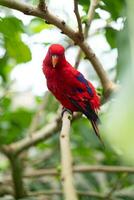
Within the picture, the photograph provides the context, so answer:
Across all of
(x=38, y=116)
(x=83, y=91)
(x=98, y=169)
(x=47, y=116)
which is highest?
(x=47, y=116)

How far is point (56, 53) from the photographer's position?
3.21ft

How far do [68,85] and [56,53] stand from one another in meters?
0.09

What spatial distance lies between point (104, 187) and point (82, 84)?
1022mm

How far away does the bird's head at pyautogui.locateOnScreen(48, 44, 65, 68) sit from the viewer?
38.0 inches

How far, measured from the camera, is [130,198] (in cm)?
131

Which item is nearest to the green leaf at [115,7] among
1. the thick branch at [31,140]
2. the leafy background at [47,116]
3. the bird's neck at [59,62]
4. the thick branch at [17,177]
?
the leafy background at [47,116]

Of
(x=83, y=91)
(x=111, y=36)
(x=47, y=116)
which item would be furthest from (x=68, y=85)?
(x=47, y=116)

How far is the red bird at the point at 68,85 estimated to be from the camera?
971 millimetres

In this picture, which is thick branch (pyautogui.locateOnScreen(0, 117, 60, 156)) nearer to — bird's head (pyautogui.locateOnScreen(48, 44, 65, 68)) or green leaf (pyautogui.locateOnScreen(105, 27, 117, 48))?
bird's head (pyautogui.locateOnScreen(48, 44, 65, 68))

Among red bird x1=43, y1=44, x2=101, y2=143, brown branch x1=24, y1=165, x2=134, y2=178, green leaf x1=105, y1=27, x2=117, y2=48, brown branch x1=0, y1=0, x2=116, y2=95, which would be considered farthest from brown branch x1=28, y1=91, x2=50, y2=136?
brown branch x1=0, y1=0, x2=116, y2=95

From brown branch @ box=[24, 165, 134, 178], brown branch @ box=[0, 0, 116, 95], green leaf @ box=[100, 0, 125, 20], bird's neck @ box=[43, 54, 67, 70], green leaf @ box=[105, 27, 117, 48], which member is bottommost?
brown branch @ box=[24, 165, 134, 178]

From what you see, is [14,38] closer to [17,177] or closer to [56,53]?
[56,53]

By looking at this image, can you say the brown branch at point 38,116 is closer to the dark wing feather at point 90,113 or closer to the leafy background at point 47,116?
the leafy background at point 47,116

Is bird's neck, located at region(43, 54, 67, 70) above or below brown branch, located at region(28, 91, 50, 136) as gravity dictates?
below
